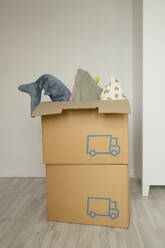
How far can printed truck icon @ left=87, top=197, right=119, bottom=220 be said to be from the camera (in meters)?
1.30

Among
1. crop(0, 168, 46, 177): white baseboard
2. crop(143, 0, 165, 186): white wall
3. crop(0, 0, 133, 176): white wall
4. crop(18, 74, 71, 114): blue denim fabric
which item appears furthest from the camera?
crop(0, 168, 46, 177): white baseboard

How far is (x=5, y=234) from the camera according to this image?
1.25 m

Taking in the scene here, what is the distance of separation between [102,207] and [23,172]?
50.1 inches

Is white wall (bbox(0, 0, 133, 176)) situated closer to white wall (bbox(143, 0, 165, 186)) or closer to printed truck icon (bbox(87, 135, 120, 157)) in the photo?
white wall (bbox(143, 0, 165, 186))

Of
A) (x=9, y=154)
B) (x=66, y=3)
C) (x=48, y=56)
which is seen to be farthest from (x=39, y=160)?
(x=66, y=3)

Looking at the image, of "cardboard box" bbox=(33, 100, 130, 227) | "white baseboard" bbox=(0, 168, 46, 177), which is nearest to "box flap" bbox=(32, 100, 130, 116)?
"cardboard box" bbox=(33, 100, 130, 227)

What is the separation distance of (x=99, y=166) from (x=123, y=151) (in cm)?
16

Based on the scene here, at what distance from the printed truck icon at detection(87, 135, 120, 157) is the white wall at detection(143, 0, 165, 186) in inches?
20.9

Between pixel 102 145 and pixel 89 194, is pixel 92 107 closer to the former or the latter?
pixel 102 145

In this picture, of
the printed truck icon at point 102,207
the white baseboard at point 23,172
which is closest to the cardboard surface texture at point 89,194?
the printed truck icon at point 102,207

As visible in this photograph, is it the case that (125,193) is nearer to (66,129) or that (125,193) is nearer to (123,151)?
(123,151)

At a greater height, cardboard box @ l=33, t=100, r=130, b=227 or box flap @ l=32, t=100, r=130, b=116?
box flap @ l=32, t=100, r=130, b=116

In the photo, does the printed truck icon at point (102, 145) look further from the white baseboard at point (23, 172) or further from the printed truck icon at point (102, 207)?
the white baseboard at point (23, 172)

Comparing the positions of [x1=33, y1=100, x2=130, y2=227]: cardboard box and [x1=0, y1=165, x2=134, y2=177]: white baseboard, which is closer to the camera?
[x1=33, y1=100, x2=130, y2=227]: cardboard box
